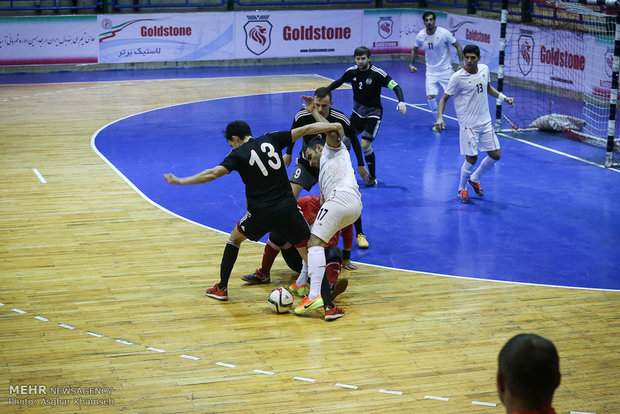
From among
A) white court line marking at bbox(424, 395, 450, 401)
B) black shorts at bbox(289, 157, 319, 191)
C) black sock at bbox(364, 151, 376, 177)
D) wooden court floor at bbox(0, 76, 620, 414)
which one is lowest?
wooden court floor at bbox(0, 76, 620, 414)

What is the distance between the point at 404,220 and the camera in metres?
12.4

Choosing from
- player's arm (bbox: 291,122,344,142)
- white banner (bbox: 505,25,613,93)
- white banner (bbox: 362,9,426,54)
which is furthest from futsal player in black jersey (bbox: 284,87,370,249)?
white banner (bbox: 362,9,426,54)

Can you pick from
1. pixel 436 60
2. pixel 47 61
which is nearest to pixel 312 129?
pixel 436 60

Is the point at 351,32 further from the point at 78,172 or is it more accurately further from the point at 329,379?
the point at 329,379

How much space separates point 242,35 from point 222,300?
19253 millimetres

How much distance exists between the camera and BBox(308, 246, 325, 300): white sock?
8.85 m

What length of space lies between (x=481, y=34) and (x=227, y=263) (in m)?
17.5

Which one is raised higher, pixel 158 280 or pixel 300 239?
pixel 300 239

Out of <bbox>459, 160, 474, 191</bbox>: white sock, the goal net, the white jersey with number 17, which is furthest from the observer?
the goal net

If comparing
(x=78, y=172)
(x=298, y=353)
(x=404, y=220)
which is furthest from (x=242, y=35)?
(x=298, y=353)

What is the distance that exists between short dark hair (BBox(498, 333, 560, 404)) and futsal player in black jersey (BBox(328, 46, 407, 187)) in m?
10.7

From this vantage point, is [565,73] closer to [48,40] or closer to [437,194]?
[437,194]

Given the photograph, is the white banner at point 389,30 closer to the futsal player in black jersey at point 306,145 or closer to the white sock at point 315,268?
the futsal player in black jersey at point 306,145

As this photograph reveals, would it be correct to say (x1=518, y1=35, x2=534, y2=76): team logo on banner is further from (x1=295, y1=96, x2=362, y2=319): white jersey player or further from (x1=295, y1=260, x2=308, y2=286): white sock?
(x1=295, y1=260, x2=308, y2=286): white sock
